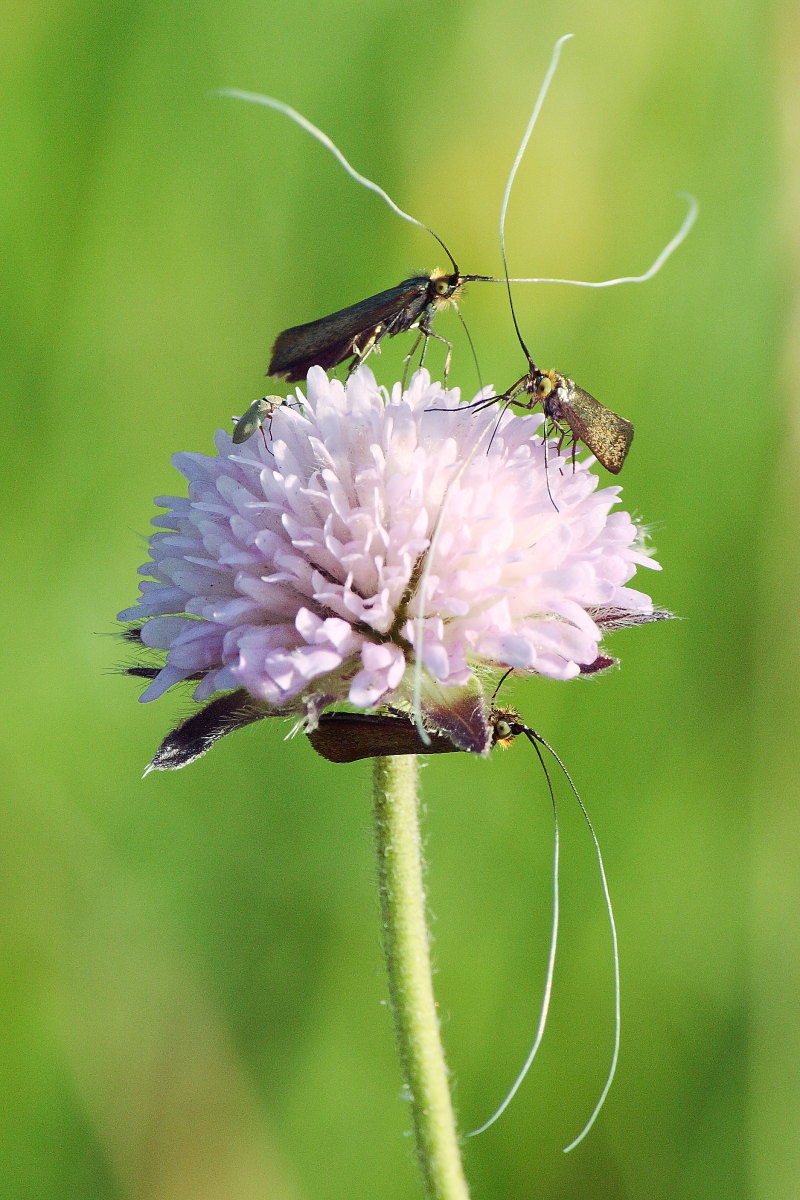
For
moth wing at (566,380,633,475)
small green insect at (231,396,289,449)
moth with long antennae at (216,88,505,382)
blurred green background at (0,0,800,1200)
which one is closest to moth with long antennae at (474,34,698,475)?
moth wing at (566,380,633,475)

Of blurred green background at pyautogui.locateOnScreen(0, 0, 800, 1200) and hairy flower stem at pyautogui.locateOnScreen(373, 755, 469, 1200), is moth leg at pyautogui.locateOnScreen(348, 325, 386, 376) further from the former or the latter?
blurred green background at pyautogui.locateOnScreen(0, 0, 800, 1200)

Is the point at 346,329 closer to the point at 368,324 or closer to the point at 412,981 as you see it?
the point at 368,324

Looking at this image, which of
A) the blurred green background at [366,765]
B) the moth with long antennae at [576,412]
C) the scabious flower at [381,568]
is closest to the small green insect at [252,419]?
the scabious flower at [381,568]

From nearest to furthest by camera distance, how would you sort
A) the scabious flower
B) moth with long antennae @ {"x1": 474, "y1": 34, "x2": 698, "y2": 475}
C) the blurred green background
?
the scabious flower
moth with long antennae @ {"x1": 474, "y1": 34, "x2": 698, "y2": 475}
the blurred green background

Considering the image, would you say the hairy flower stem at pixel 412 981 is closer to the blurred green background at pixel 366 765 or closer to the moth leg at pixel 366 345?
the moth leg at pixel 366 345

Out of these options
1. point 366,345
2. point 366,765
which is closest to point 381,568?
point 366,345

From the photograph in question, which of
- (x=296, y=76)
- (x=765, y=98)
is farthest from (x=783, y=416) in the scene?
(x=296, y=76)

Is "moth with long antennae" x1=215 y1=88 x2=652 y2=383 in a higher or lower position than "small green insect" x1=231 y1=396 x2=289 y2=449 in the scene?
higher
